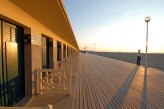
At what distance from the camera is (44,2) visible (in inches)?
170

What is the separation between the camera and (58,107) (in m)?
4.69

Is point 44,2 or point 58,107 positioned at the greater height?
point 44,2

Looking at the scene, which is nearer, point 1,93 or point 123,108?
point 1,93

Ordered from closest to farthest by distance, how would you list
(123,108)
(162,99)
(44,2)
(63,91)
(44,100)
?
(44,2) → (123,108) → (44,100) → (162,99) → (63,91)

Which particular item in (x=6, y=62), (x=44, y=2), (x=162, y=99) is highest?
(x=44, y=2)

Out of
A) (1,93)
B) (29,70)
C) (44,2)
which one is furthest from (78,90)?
(44,2)

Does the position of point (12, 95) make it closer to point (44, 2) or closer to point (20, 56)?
point (20, 56)

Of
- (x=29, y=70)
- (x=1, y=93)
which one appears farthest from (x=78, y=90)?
(x=1, y=93)

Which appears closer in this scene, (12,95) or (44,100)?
(12,95)

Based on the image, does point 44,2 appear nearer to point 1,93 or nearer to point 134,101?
point 1,93

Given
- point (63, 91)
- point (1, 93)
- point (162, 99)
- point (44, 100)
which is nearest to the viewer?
point (1, 93)

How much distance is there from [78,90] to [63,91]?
83 cm

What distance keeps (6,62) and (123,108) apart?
378 cm

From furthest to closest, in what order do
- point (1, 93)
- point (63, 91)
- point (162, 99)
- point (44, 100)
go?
point (63, 91)
point (162, 99)
point (44, 100)
point (1, 93)
